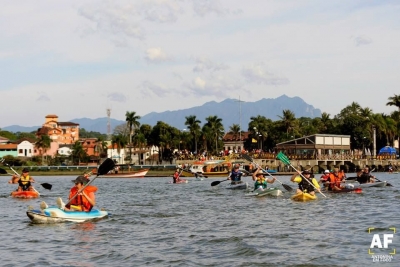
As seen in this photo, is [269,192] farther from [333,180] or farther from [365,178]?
[365,178]

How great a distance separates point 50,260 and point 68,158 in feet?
506

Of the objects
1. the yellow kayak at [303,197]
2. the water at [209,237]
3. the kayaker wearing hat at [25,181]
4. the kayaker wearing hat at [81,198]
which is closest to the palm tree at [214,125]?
the kayaker wearing hat at [25,181]

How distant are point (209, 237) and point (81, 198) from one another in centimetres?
622

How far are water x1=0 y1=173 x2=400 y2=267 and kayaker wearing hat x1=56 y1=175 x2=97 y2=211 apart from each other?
79 cm

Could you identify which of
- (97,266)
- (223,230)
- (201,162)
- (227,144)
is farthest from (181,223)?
(227,144)

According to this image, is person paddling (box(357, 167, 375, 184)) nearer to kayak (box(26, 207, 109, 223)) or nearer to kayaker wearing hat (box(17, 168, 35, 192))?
kayaker wearing hat (box(17, 168, 35, 192))

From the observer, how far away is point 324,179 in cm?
4122

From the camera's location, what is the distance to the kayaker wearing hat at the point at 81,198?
83.5 feet

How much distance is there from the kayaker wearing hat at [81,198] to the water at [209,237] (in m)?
0.79

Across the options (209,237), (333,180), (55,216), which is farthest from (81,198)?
(333,180)

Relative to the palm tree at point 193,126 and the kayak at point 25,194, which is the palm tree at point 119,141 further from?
the kayak at point 25,194

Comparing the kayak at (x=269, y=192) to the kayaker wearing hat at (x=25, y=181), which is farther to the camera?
the kayaker wearing hat at (x=25, y=181)

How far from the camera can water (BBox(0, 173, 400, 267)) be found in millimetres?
18062

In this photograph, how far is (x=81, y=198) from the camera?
25.8 meters
